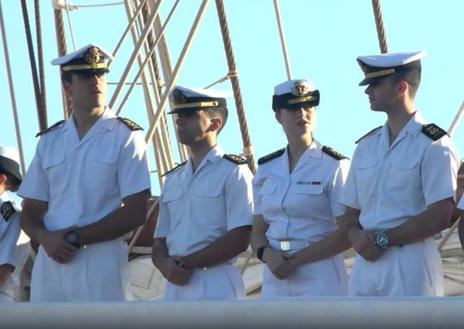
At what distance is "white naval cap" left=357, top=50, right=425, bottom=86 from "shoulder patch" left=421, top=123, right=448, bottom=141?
0.24 m

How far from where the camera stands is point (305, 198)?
19.3 ft

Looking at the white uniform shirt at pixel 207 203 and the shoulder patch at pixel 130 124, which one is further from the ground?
the shoulder patch at pixel 130 124

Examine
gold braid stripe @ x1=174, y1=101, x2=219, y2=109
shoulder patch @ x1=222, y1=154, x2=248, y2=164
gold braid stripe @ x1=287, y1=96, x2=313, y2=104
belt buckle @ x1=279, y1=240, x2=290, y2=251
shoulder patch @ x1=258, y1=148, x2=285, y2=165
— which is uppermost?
gold braid stripe @ x1=174, y1=101, x2=219, y2=109

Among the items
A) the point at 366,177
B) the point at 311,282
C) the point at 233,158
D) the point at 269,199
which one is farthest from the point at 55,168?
the point at 366,177

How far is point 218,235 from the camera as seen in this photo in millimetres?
5859

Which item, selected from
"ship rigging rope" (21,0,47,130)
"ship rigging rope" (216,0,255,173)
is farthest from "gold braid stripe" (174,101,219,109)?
"ship rigging rope" (21,0,47,130)

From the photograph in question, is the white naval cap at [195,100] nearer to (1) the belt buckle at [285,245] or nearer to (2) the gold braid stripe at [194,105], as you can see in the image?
(2) the gold braid stripe at [194,105]

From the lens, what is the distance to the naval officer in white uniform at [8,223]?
620cm

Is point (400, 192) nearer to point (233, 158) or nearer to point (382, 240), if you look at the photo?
point (382, 240)

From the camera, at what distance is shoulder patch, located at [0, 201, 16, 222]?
621 centimetres

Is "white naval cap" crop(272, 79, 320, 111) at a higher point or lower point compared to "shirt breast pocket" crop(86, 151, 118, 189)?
higher

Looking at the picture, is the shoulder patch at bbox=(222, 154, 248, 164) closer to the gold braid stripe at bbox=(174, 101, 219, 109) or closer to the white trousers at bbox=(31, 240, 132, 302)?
the gold braid stripe at bbox=(174, 101, 219, 109)

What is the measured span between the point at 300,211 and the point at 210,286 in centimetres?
47

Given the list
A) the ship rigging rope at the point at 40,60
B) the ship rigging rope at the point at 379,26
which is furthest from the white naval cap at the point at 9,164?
the ship rigging rope at the point at 40,60
